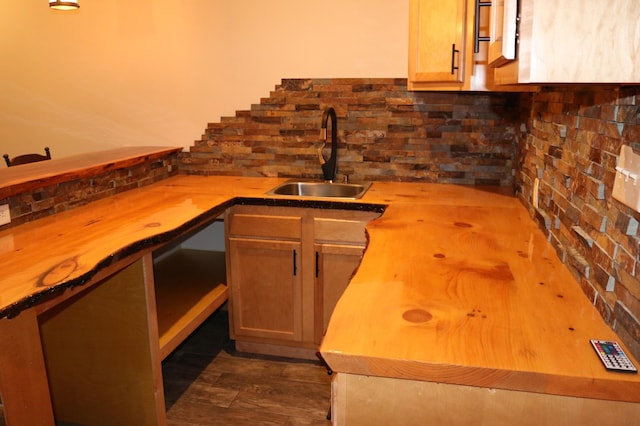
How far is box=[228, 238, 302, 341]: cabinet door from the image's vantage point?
273 centimetres

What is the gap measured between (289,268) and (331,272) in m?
0.22

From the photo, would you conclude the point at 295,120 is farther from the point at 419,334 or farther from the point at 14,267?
the point at 419,334

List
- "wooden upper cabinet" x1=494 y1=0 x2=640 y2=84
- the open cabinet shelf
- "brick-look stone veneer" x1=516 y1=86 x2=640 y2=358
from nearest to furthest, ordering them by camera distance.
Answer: "wooden upper cabinet" x1=494 y1=0 x2=640 y2=84 → "brick-look stone veneer" x1=516 y1=86 x2=640 y2=358 → the open cabinet shelf

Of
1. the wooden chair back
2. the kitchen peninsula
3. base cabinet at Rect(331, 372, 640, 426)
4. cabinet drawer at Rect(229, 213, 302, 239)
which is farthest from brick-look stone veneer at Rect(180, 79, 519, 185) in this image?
base cabinet at Rect(331, 372, 640, 426)

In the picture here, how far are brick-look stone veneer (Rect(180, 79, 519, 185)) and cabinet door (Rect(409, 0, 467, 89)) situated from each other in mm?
575

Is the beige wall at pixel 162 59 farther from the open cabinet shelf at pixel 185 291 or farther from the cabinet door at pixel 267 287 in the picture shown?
the cabinet door at pixel 267 287

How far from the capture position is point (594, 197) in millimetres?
1392

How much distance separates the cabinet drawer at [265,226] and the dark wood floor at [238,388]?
71 centimetres

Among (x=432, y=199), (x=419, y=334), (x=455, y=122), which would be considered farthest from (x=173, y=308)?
(x=455, y=122)

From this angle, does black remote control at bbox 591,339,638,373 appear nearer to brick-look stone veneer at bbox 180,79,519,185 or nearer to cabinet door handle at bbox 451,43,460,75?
cabinet door handle at bbox 451,43,460,75

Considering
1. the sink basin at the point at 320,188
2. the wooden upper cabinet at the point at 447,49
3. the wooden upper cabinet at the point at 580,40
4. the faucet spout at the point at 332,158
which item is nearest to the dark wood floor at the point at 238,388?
the sink basin at the point at 320,188

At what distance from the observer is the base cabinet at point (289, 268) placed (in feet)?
8.64

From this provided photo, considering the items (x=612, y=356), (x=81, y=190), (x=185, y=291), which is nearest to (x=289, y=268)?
(x=185, y=291)

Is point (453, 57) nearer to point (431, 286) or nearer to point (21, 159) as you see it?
point (431, 286)
